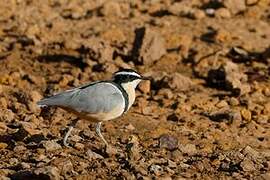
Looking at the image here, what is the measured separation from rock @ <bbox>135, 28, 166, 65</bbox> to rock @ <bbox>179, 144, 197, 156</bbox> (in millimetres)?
3538

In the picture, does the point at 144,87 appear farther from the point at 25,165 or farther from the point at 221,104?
the point at 25,165

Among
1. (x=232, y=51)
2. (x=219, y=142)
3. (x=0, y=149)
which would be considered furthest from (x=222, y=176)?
(x=232, y=51)

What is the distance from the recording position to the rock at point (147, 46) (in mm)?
12866

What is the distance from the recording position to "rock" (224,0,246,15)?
1486 centimetres

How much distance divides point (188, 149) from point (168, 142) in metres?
0.31

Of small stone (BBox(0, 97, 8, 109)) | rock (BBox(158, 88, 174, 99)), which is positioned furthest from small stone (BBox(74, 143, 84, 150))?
rock (BBox(158, 88, 174, 99))

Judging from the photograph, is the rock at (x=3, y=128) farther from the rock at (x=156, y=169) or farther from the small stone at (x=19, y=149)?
the rock at (x=156, y=169)

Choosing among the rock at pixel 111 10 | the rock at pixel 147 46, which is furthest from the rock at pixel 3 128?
the rock at pixel 111 10

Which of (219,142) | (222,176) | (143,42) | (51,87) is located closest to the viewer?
(222,176)

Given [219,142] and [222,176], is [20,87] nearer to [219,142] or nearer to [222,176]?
[219,142]

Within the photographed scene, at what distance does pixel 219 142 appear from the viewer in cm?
1009

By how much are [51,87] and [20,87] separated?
1.49 ft

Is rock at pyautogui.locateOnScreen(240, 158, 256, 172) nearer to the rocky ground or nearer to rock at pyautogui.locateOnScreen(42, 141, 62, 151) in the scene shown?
the rocky ground

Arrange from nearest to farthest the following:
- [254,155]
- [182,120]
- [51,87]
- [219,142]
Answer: [254,155] → [219,142] → [182,120] → [51,87]
